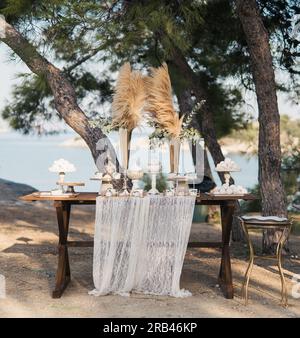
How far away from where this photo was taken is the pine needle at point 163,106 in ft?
15.9

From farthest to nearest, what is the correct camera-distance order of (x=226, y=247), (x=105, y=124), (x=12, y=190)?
(x=12, y=190), (x=105, y=124), (x=226, y=247)

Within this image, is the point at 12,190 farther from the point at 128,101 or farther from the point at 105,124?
the point at 128,101

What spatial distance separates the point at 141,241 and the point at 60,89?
2.42m

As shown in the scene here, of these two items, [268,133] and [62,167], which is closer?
[62,167]

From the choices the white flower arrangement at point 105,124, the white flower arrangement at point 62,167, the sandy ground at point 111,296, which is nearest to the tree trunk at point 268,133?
the sandy ground at point 111,296

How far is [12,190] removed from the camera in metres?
11.6

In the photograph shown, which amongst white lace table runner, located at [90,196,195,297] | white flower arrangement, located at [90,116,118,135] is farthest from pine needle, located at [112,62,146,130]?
white lace table runner, located at [90,196,195,297]

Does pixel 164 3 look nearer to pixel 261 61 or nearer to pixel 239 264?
pixel 261 61

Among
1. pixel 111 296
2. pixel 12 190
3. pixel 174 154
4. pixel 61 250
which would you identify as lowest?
pixel 111 296

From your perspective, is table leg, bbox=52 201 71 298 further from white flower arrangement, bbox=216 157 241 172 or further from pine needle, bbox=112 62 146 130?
white flower arrangement, bbox=216 157 241 172

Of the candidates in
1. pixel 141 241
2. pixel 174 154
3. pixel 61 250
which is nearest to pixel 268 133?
pixel 174 154

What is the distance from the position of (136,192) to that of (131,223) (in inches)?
9.0
